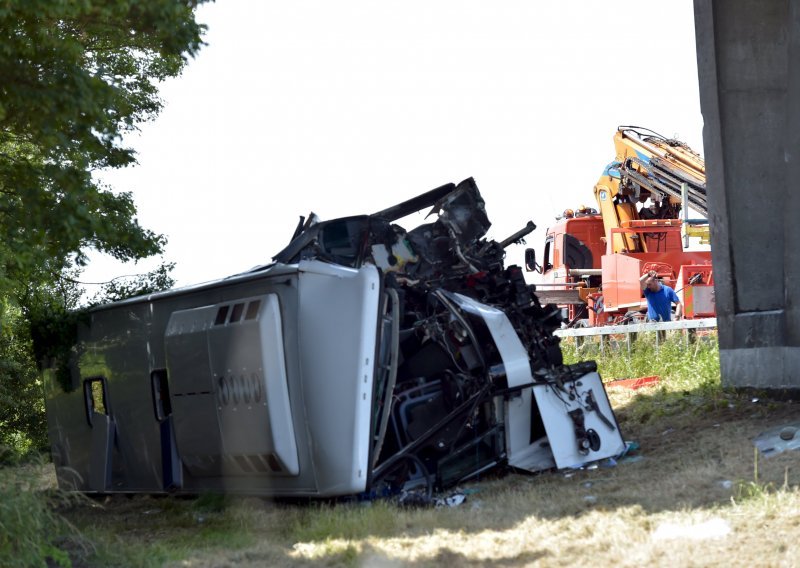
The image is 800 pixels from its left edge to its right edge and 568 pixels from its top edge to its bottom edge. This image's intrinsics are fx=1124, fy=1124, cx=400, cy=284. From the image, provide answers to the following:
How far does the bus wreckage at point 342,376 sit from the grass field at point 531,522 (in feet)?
1.05

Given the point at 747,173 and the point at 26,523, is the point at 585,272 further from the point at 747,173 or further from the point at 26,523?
the point at 26,523

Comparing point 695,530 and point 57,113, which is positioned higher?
point 57,113

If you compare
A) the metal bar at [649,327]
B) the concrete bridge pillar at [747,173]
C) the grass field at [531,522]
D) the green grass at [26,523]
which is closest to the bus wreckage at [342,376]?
the grass field at [531,522]

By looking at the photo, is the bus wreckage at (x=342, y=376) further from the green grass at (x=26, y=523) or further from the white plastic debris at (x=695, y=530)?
the white plastic debris at (x=695, y=530)

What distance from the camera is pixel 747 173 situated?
1326cm

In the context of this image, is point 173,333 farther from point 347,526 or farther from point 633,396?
point 633,396

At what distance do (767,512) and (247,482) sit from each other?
424 cm

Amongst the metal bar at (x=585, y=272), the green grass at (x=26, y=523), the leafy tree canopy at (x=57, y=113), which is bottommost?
the green grass at (x=26, y=523)

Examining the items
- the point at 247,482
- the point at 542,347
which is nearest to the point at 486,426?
the point at 542,347

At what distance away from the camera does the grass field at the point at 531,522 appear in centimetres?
702

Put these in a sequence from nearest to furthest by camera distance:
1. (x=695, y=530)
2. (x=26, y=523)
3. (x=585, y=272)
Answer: (x=26, y=523), (x=695, y=530), (x=585, y=272)

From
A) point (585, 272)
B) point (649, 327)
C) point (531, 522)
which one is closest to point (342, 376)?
point (531, 522)

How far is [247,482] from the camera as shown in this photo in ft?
31.0

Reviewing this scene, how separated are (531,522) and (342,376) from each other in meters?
1.93
